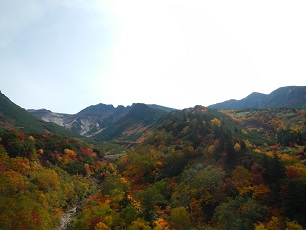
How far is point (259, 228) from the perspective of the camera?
120 ft

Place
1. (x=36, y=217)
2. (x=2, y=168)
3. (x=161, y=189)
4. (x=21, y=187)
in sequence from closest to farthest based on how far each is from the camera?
(x=36, y=217) < (x=21, y=187) < (x=2, y=168) < (x=161, y=189)

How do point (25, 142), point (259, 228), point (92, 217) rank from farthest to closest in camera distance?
point (25, 142) < point (92, 217) < point (259, 228)

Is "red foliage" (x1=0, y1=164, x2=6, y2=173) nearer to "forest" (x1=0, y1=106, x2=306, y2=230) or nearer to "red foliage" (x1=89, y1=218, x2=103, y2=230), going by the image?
"forest" (x1=0, y1=106, x2=306, y2=230)

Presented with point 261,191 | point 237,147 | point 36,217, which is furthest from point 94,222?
point 237,147

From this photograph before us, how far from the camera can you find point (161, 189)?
70.5 m

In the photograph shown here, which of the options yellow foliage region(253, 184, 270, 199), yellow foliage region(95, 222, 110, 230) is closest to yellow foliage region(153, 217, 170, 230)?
yellow foliage region(95, 222, 110, 230)

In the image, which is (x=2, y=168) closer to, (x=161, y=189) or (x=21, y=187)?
(x=21, y=187)

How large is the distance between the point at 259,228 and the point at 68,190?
54452mm

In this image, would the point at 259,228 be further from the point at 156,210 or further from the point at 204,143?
the point at 204,143

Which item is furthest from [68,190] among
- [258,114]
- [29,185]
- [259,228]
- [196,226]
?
[258,114]

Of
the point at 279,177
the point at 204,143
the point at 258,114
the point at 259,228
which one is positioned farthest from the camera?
the point at 258,114

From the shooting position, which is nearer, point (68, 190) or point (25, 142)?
point (68, 190)

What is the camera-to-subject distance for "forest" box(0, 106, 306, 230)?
43031mm

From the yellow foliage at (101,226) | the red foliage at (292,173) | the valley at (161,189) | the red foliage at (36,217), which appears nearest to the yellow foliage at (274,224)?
the valley at (161,189)
